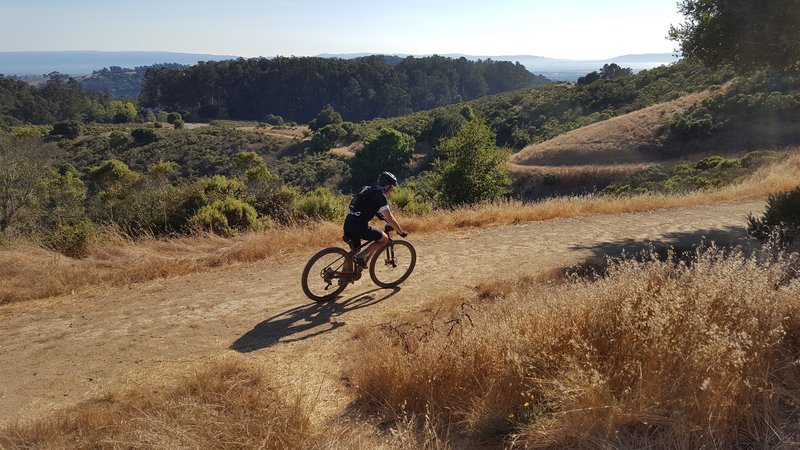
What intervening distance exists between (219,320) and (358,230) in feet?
6.51

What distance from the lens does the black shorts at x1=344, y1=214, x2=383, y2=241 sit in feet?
21.4

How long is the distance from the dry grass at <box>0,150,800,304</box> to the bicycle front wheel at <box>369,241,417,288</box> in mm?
1961

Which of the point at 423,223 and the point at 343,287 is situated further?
the point at 423,223

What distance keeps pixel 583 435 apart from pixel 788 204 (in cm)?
730

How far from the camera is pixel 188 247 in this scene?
8.60 metres

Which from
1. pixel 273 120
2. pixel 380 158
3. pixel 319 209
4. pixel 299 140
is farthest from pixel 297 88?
pixel 319 209

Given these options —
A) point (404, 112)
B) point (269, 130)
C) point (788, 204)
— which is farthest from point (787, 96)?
point (404, 112)

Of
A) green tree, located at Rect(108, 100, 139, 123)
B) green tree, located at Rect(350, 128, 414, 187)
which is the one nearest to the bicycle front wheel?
green tree, located at Rect(350, 128, 414, 187)

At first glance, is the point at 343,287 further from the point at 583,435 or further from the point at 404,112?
the point at 404,112

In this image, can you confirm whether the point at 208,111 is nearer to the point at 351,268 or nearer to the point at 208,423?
the point at 351,268

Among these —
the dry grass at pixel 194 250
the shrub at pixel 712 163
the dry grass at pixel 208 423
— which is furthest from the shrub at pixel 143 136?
the dry grass at pixel 208 423

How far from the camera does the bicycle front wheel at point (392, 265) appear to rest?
700 centimetres

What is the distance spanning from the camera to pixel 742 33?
10.0 metres

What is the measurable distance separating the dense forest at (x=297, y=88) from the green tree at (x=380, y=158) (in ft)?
200
